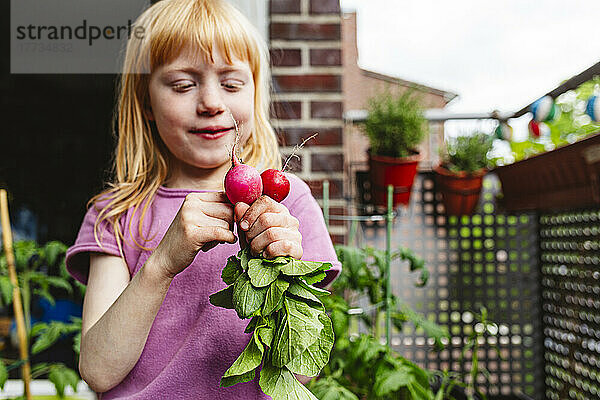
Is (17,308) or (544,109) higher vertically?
(544,109)

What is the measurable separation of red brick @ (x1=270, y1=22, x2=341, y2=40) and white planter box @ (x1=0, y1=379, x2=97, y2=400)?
1516 mm

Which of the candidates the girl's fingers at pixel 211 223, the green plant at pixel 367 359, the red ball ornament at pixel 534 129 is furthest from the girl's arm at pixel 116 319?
the red ball ornament at pixel 534 129

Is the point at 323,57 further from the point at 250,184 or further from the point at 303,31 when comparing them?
the point at 250,184

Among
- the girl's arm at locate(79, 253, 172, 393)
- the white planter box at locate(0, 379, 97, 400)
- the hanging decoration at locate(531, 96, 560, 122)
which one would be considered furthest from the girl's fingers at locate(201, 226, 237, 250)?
the hanging decoration at locate(531, 96, 560, 122)

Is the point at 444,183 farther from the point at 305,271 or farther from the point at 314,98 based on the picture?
the point at 305,271

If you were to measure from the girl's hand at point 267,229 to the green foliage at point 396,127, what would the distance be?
1.56 meters

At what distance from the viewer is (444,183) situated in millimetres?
2350

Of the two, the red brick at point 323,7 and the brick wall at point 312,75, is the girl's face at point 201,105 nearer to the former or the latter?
the brick wall at point 312,75

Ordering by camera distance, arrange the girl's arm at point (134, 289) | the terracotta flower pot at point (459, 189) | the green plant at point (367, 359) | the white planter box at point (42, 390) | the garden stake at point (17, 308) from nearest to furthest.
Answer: the girl's arm at point (134, 289)
the green plant at point (367, 359)
the garden stake at point (17, 308)
the white planter box at point (42, 390)
the terracotta flower pot at point (459, 189)

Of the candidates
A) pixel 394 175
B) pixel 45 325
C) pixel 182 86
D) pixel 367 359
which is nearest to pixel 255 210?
pixel 182 86

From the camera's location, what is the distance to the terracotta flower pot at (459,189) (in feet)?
7.58

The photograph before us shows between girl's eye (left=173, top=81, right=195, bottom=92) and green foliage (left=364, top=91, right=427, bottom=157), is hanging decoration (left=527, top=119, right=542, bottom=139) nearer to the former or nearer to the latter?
green foliage (left=364, top=91, right=427, bottom=157)

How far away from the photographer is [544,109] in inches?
79.5

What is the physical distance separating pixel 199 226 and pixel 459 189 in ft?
6.19
